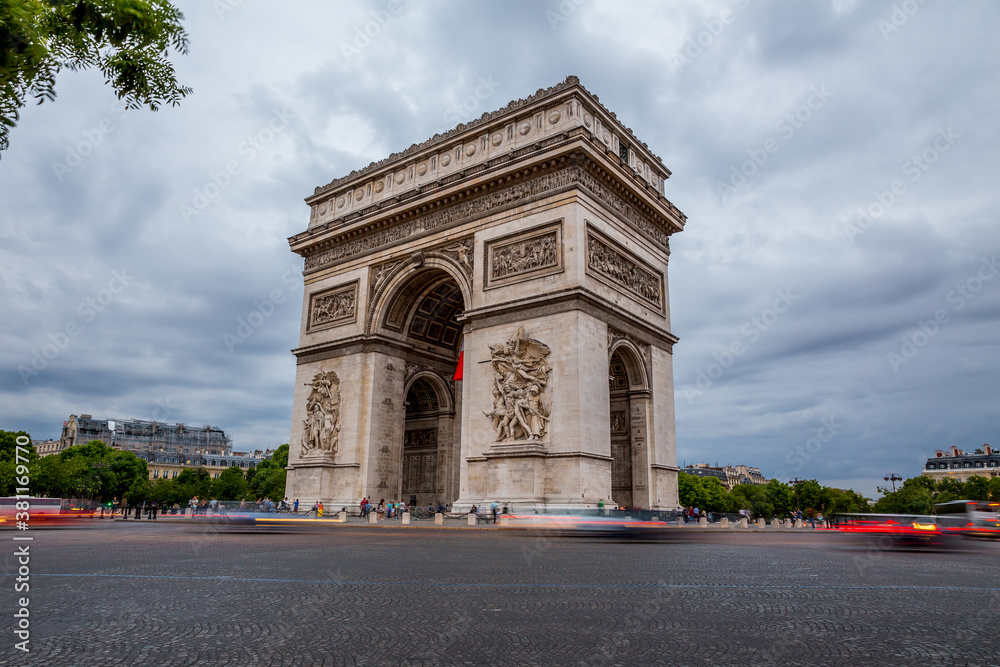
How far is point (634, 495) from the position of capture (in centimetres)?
2548

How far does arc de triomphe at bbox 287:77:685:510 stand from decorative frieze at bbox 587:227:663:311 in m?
0.09

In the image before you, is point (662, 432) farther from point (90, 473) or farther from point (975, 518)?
point (90, 473)

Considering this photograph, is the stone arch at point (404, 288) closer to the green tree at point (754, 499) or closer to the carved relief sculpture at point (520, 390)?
the carved relief sculpture at point (520, 390)

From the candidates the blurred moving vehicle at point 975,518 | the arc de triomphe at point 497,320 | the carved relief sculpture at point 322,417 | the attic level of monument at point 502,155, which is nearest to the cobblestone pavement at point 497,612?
the blurred moving vehicle at point 975,518

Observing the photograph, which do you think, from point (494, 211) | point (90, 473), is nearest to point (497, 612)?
point (494, 211)

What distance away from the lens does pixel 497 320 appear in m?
24.4

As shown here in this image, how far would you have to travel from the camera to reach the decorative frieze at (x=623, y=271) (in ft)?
78.7

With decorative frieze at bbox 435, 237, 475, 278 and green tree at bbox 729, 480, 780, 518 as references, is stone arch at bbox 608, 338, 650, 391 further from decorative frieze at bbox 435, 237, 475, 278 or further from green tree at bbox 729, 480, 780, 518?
green tree at bbox 729, 480, 780, 518

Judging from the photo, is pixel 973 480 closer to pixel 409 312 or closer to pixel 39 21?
pixel 409 312

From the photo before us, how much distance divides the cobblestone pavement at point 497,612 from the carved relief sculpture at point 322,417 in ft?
66.5

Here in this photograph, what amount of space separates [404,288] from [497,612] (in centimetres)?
2505

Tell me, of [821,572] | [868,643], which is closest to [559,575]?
[821,572]

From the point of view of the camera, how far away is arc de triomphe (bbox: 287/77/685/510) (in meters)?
22.4

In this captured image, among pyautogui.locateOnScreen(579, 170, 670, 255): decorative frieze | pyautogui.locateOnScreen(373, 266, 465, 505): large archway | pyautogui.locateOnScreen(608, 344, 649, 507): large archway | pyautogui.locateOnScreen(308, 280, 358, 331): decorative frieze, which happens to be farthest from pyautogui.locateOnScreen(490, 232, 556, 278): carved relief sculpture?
pyautogui.locateOnScreen(308, 280, 358, 331): decorative frieze
